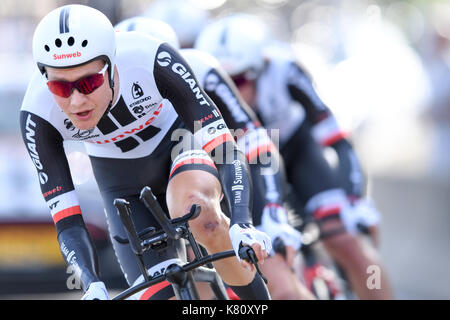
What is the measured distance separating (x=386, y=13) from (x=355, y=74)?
1.74m

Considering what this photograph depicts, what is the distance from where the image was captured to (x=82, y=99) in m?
3.77

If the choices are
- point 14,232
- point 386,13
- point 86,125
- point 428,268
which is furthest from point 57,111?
point 386,13

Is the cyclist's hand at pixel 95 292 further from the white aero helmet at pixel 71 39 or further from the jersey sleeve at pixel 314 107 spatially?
the jersey sleeve at pixel 314 107

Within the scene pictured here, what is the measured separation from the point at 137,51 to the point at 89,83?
552mm

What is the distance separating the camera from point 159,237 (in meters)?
3.59

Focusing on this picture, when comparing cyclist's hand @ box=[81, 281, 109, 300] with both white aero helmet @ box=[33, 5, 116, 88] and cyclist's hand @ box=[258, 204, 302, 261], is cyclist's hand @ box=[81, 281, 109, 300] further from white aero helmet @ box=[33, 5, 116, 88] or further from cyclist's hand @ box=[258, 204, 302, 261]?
cyclist's hand @ box=[258, 204, 302, 261]

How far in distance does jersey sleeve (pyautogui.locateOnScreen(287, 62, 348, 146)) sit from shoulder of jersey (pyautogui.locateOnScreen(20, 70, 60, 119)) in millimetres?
2983

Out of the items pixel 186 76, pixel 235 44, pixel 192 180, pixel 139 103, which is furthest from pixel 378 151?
pixel 186 76

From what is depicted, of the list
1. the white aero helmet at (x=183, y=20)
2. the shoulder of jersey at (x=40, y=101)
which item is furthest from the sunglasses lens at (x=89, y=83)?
the white aero helmet at (x=183, y=20)

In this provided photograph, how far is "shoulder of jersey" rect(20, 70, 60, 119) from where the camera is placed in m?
4.17

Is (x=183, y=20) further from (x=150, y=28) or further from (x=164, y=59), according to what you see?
(x=164, y=59)

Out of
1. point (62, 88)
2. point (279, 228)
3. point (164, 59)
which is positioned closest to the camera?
point (62, 88)

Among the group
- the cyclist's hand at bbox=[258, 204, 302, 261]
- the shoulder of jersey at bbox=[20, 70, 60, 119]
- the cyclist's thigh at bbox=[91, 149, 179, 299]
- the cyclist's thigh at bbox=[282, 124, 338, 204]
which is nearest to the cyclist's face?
the shoulder of jersey at bbox=[20, 70, 60, 119]
